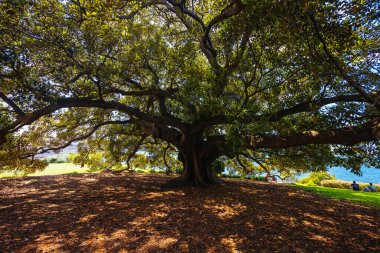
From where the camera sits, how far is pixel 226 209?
670 centimetres

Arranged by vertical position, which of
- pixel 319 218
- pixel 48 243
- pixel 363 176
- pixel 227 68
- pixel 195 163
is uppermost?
pixel 227 68

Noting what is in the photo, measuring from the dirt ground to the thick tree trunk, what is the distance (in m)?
2.16

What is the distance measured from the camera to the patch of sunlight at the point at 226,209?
6.11m

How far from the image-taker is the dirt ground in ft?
14.0

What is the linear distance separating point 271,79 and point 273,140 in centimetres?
194

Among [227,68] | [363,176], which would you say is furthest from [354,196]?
[363,176]

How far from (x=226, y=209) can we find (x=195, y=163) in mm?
3979

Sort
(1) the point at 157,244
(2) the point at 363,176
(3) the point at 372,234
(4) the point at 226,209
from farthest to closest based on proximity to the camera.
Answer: (2) the point at 363,176 → (4) the point at 226,209 → (3) the point at 372,234 → (1) the point at 157,244

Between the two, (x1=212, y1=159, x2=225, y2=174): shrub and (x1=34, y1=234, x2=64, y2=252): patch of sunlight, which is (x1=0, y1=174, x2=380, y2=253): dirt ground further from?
(x1=212, y1=159, x2=225, y2=174): shrub

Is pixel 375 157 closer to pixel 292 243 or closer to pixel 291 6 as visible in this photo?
pixel 292 243

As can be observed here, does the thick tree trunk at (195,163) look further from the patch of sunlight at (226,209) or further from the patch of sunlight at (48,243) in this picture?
the patch of sunlight at (48,243)

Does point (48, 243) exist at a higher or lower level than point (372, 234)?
lower

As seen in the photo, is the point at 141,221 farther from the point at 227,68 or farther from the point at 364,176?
the point at 364,176

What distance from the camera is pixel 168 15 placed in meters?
10.5
